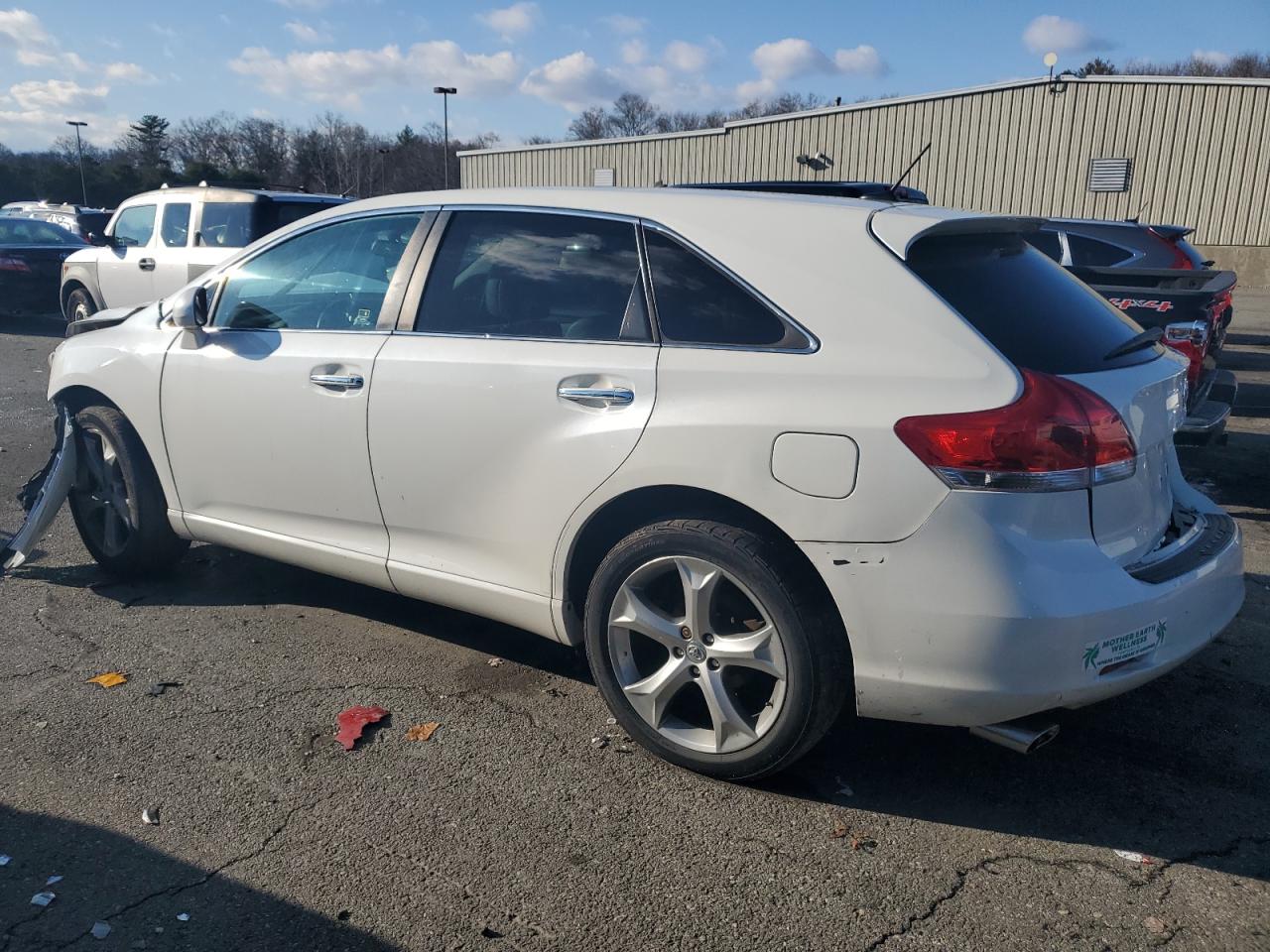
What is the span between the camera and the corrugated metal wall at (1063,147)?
84.0 feet

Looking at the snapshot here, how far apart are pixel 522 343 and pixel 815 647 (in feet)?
4.57

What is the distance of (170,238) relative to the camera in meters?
11.9

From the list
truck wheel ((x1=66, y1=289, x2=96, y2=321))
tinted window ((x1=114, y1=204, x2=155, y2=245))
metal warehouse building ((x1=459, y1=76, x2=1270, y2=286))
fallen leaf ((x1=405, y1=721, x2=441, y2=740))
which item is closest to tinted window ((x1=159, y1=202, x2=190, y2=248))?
tinted window ((x1=114, y1=204, x2=155, y2=245))

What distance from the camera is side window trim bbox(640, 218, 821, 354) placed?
302 centimetres

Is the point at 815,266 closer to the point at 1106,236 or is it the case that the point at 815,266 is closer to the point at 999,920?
the point at 999,920

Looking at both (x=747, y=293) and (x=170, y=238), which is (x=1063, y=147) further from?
(x=747, y=293)

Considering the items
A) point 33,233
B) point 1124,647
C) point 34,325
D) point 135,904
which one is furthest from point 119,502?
point 34,325

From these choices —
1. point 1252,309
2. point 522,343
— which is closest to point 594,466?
point 522,343

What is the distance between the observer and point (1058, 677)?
9.05 ft

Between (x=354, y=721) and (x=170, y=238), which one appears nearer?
(x=354, y=721)

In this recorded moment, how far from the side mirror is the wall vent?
2669 centimetres

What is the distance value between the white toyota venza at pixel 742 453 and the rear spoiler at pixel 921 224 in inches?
0.5

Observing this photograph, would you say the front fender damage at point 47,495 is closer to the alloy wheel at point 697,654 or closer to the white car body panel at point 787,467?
the white car body panel at point 787,467

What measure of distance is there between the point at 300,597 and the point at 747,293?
2755mm
